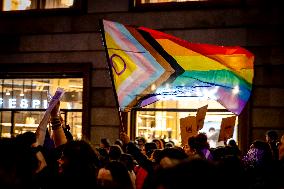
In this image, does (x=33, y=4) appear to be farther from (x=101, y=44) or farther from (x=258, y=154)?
(x=258, y=154)

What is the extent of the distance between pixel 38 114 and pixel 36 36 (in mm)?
2140

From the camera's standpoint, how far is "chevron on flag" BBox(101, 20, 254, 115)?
7922mm

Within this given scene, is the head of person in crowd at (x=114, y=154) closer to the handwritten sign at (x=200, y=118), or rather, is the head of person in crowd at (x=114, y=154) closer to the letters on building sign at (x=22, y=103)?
the handwritten sign at (x=200, y=118)

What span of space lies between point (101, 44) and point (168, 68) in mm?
4732

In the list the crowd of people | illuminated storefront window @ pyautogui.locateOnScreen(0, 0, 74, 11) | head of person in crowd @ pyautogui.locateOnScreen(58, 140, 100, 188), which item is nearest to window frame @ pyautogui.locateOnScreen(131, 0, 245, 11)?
illuminated storefront window @ pyautogui.locateOnScreen(0, 0, 74, 11)

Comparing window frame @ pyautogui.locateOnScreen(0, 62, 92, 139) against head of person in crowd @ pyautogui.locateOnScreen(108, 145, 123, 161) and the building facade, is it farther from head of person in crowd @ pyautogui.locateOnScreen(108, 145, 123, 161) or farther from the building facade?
head of person in crowd @ pyautogui.locateOnScreen(108, 145, 123, 161)

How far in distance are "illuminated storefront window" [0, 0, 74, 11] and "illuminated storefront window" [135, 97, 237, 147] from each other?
360 cm

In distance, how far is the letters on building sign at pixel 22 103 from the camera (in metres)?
13.6

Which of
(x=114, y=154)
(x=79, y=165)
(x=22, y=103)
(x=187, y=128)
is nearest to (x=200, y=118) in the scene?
(x=187, y=128)

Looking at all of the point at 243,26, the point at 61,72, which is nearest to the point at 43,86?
the point at 61,72

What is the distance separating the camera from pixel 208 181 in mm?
2193

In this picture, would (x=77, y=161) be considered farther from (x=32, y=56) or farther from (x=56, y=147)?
(x=32, y=56)

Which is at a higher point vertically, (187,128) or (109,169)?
(187,128)

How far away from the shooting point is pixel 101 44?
42.6 ft
